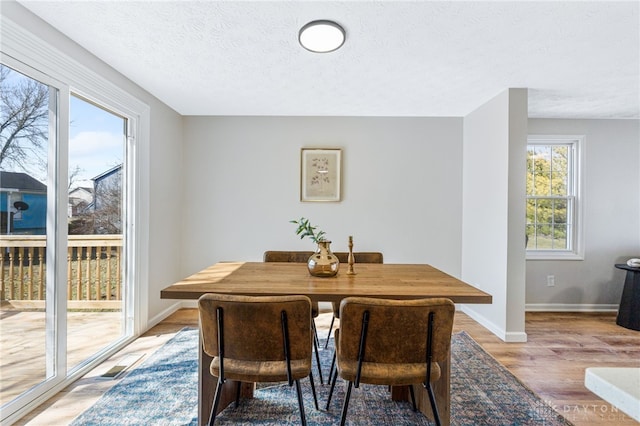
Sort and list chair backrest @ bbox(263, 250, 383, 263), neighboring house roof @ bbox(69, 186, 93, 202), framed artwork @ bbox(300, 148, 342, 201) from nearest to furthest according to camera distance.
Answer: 1. neighboring house roof @ bbox(69, 186, 93, 202)
2. chair backrest @ bbox(263, 250, 383, 263)
3. framed artwork @ bbox(300, 148, 342, 201)

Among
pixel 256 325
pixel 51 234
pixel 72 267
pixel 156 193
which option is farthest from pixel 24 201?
pixel 256 325

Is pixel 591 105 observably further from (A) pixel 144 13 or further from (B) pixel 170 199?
(B) pixel 170 199

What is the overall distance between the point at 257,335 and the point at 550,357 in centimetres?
270

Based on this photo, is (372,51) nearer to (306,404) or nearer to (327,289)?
(327,289)

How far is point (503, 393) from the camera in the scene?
2123 mm

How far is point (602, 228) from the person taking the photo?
3912 millimetres

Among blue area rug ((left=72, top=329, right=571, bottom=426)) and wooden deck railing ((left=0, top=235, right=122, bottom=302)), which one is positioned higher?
wooden deck railing ((left=0, top=235, right=122, bottom=302))

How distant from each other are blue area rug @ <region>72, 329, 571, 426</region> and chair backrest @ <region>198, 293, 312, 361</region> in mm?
696

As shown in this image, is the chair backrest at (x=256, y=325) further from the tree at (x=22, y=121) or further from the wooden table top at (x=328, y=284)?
the tree at (x=22, y=121)

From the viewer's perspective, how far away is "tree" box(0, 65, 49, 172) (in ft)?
5.89

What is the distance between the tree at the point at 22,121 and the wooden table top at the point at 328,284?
48.7 inches

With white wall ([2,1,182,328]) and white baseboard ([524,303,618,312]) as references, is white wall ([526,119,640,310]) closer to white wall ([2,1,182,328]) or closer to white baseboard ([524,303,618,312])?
white baseboard ([524,303,618,312])

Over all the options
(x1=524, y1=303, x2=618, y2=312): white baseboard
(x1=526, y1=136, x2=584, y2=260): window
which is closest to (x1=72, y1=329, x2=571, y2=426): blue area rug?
(x1=524, y1=303, x2=618, y2=312): white baseboard

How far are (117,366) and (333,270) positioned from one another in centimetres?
194
